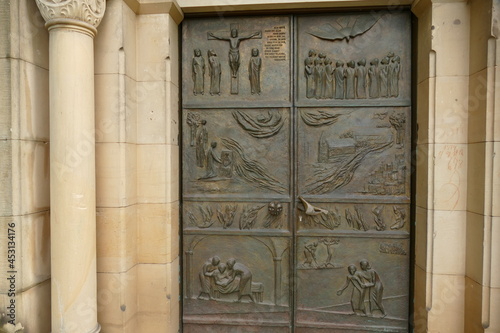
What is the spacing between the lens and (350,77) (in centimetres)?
427

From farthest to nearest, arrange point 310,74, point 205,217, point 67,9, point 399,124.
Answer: point 205,217, point 310,74, point 399,124, point 67,9

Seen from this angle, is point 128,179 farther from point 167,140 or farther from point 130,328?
point 130,328

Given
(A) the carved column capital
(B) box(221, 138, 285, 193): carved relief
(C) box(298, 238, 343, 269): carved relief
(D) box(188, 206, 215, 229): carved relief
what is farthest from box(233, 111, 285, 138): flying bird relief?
(A) the carved column capital

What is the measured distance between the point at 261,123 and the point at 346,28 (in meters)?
1.71

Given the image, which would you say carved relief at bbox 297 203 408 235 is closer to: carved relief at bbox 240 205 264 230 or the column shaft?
carved relief at bbox 240 205 264 230

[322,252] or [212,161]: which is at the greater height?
[212,161]

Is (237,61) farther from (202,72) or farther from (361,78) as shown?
(361,78)

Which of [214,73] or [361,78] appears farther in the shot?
[214,73]

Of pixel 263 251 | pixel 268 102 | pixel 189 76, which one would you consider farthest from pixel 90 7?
pixel 263 251

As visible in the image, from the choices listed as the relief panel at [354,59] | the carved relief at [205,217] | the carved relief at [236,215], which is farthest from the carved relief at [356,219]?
the carved relief at [205,217]

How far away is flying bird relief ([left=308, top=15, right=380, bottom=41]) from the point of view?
425 centimetres

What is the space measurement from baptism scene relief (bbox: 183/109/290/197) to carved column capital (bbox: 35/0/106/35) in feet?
5.41

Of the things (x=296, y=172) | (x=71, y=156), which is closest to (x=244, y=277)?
(x=296, y=172)

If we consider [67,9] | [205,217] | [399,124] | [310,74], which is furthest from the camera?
[205,217]
